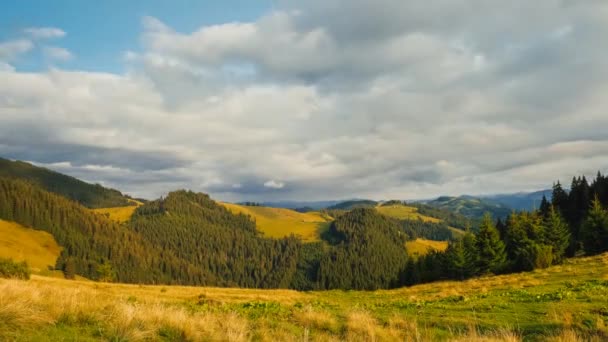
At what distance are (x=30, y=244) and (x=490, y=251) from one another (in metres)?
182

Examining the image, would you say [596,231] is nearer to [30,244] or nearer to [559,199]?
[559,199]

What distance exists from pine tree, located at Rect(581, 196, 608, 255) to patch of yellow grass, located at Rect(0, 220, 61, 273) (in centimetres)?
16305

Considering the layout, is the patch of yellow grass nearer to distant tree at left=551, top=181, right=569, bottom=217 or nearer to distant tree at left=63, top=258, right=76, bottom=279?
distant tree at left=63, top=258, right=76, bottom=279

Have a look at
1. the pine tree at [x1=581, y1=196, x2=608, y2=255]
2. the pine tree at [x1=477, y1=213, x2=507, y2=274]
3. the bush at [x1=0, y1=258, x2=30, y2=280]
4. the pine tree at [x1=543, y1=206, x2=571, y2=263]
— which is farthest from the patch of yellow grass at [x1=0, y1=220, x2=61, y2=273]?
the pine tree at [x1=581, y1=196, x2=608, y2=255]

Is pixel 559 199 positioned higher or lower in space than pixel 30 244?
higher

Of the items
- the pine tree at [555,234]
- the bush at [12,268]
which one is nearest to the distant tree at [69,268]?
the bush at [12,268]

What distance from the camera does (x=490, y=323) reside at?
47.3 ft

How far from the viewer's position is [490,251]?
6028cm

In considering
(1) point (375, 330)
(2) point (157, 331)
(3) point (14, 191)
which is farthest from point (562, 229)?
(3) point (14, 191)

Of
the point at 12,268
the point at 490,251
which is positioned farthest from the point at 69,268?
the point at 490,251

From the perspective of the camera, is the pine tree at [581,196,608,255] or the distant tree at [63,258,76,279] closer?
the pine tree at [581,196,608,255]

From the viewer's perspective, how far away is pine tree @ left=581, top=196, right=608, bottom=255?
5916 centimetres

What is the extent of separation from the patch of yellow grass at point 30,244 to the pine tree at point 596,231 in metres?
163

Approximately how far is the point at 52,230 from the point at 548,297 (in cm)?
21487
